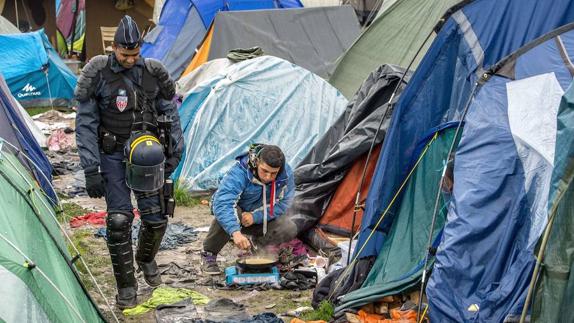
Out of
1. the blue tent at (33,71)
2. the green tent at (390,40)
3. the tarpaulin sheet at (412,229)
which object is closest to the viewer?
the tarpaulin sheet at (412,229)

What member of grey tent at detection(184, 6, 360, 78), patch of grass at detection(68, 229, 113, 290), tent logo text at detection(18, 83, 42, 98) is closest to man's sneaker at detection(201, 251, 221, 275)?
patch of grass at detection(68, 229, 113, 290)

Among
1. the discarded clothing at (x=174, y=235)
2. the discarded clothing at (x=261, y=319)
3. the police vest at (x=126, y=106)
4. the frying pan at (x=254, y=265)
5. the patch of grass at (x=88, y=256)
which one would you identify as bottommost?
the discarded clothing at (x=174, y=235)

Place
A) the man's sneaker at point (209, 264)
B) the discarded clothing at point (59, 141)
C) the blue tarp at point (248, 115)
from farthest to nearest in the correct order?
1. the discarded clothing at point (59, 141)
2. the blue tarp at point (248, 115)
3. the man's sneaker at point (209, 264)

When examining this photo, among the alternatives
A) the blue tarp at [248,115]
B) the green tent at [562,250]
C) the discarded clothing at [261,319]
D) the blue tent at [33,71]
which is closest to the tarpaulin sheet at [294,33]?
the blue tarp at [248,115]

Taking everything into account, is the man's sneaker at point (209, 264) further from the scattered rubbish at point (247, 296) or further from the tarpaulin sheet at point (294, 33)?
the tarpaulin sheet at point (294, 33)

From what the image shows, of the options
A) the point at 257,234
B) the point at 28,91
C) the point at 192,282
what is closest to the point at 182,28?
the point at 28,91

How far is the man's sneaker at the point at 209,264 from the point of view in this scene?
705 centimetres

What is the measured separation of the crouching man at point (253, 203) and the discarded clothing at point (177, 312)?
0.65 m

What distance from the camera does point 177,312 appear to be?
604cm

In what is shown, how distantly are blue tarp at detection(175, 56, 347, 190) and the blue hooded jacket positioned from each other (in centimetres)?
248

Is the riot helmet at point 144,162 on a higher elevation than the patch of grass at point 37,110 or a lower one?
higher

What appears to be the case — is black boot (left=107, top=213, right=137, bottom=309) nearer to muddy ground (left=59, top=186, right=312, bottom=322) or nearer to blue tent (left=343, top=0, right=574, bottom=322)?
muddy ground (left=59, top=186, right=312, bottom=322)

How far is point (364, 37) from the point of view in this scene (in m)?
11.1

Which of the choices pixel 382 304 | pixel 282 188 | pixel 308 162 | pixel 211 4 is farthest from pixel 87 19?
pixel 382 304
